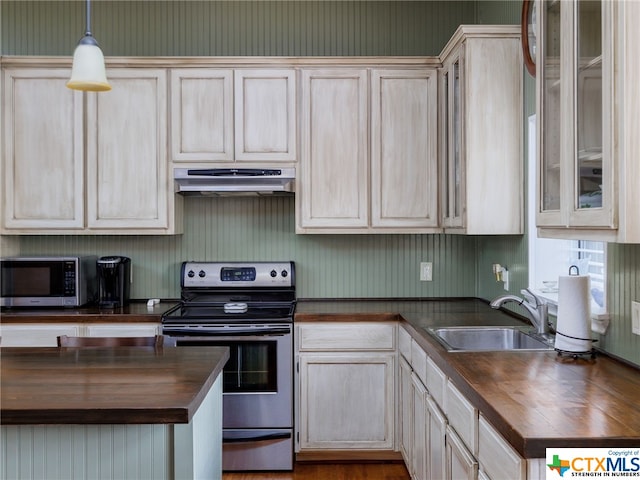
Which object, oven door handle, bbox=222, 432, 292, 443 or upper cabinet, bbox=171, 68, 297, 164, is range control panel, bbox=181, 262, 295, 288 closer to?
upper cabinet, bbox=171, 68, 297, 164

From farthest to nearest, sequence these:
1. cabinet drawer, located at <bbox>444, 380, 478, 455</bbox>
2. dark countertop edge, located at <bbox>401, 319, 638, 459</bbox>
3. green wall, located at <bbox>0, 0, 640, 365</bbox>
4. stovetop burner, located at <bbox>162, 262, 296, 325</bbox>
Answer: green wall, located at <bbox>0, 0, 640, 365</bbox> < stovetop burner, located at <bbox>162, 262, 296, 325</bbox> < cabinet drawer, located at <bbox>444, 380, 478, 455</bbox> < dark countertop edge, located at <bbox>401, 319, 638, 459</bbox>

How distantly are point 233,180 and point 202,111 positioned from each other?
464 mm

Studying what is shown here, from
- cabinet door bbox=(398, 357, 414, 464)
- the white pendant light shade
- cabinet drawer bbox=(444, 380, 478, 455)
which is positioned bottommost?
cabinet door bbox=(398, 357, 414, 464)

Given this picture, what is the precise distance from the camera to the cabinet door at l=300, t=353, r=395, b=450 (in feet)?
A: 10.9

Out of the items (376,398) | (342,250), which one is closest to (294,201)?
(342,250)

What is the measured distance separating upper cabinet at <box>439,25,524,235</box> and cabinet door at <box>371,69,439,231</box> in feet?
1.60

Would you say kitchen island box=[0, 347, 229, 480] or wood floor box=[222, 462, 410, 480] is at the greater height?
kitchen island box=[0, 347, 229, 480]

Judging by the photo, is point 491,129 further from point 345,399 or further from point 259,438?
point 259,438

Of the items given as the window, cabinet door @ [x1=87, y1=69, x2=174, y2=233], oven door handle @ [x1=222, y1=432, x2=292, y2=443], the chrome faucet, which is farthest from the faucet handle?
cabinet door @ [x1=87, y1=69, x2=174, y2=233]

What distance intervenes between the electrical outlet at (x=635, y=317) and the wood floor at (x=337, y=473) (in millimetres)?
1645

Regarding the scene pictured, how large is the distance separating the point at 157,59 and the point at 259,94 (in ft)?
2.07

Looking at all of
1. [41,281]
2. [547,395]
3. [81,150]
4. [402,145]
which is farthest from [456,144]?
[41,281]

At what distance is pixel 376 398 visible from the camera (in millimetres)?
3324

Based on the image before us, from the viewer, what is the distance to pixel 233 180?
3.50m
